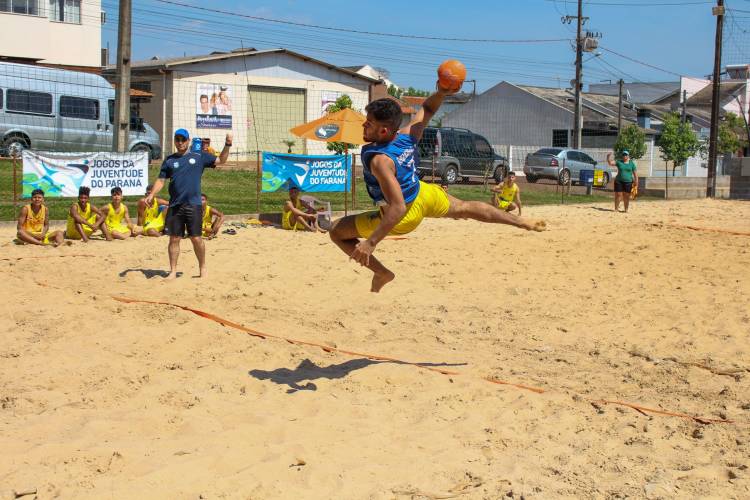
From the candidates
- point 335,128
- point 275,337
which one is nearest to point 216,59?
point 335,128

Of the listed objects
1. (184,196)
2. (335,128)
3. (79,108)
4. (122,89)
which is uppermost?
(122,89)

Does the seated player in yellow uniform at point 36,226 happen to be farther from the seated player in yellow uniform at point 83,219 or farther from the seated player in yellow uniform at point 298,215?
the seated player in yellow uniform at point 298,215

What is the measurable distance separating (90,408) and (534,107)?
46.1 metres

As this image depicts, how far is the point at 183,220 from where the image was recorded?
10.1m

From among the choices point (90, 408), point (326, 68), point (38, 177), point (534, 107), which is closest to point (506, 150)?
point (326, 68)

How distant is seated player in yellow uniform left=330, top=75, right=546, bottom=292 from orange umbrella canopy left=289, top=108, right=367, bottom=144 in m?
11.4

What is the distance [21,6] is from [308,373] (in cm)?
3231

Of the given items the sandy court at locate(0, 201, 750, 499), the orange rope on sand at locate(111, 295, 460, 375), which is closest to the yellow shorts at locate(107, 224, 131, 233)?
the sandy court at locate(0, 201, 750, 499)

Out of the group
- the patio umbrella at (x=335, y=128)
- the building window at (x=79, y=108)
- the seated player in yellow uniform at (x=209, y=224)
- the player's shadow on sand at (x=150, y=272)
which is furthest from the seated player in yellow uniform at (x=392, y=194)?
the building window at (x=79, y=108)

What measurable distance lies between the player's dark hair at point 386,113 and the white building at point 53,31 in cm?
2953

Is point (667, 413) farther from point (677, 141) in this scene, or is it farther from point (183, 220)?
point (677, 141)

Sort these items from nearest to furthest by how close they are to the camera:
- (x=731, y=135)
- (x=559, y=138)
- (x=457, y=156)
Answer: (x=457, y=156) < (x=559, y=138) < (x=731, y=135)

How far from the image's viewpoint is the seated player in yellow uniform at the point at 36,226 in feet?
40.8

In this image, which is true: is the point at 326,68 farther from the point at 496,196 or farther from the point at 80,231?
the point at 80,231
